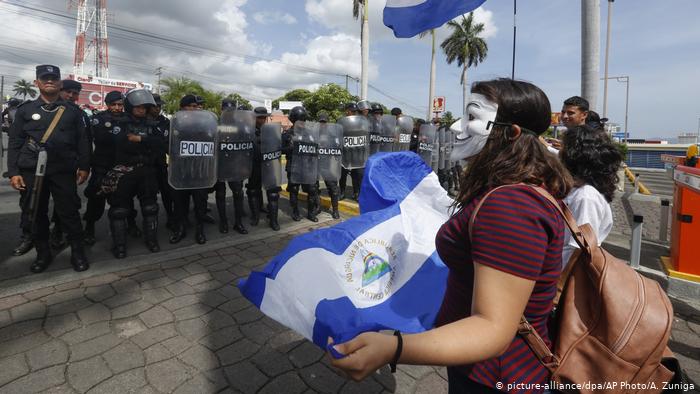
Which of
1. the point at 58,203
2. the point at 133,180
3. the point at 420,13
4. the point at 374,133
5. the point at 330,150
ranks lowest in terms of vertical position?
the point at 58,203

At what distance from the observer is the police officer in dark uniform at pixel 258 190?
5824mm

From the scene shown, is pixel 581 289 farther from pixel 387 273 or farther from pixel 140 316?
pixel 140 316

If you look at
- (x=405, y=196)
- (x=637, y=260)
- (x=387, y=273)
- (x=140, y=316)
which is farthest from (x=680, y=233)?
(x=140, y=316)

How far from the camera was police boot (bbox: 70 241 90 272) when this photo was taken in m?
3.87

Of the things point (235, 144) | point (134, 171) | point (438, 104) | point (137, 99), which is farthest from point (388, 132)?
point (438, 104)

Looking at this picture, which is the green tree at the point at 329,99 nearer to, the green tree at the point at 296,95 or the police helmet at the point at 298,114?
the green tree at the point at 296,95

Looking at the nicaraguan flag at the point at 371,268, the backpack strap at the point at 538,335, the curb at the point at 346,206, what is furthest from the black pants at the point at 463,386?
the curb at the point at 346,206

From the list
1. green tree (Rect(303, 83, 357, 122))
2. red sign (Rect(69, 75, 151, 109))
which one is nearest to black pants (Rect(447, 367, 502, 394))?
green tree (Rect(303, 83, 357, 122))

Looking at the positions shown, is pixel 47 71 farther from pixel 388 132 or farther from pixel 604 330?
pixel 388 132

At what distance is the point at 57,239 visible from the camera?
461cm

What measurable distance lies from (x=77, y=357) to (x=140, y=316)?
58 centimetres

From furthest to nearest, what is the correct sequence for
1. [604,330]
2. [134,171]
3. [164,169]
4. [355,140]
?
[355,140] < [164,169] < [134,171] < [604,330]

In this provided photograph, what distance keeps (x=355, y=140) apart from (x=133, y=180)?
397cm

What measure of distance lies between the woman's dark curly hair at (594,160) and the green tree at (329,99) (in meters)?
31.1
